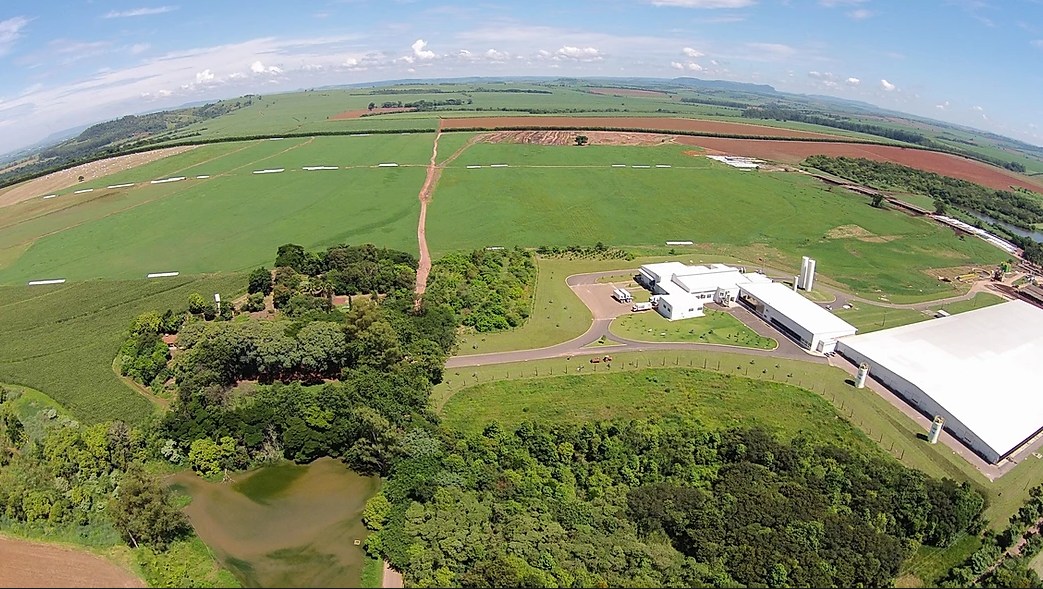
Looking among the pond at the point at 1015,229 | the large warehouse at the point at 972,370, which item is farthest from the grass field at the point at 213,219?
the pond at the point at 1015,229

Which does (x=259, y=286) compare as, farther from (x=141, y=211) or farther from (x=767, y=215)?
(x=767, y=215)

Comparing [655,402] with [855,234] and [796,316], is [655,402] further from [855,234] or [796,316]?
[855,234]

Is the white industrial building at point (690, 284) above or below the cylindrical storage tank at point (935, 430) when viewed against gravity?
above

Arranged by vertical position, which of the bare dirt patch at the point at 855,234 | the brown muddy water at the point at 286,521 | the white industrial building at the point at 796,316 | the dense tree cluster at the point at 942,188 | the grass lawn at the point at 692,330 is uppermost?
the dense tree cluster at the point at 942,188

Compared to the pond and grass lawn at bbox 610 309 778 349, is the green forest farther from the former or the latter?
the pond

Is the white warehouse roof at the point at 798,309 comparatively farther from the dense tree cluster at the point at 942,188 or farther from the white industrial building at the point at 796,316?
the dense tree cluster at the point at 942,188

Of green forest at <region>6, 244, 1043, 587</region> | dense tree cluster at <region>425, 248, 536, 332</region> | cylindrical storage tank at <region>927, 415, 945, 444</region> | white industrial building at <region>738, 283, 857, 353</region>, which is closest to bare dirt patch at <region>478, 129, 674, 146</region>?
dense tree cluster at <region>425, 248, 536, 332</region>

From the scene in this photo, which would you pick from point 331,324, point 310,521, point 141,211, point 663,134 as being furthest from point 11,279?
point 663,134
